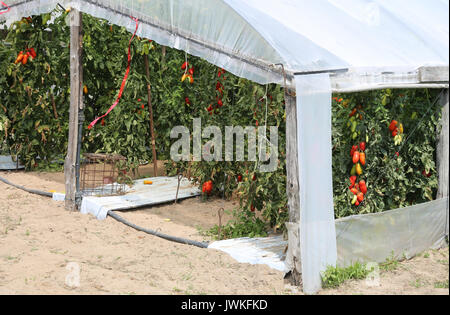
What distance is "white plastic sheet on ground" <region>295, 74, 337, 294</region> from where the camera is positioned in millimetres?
4711

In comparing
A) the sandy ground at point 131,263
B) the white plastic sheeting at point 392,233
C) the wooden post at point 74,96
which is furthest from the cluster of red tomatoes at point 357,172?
the wooden post at point 74,96

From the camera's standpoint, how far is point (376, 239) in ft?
17.2

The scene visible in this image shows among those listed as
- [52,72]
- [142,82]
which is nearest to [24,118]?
[52,72]

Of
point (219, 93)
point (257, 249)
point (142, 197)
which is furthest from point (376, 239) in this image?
point (142, 197)

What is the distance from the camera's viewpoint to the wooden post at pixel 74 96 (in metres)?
7.09

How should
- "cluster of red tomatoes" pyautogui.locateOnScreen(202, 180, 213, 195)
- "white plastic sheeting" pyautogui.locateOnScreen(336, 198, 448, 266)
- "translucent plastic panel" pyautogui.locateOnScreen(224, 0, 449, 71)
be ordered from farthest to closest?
"cluster of red tomatoes" pyautogui.locateOnScreen(202, 180, 213, 195) < "white plastic sheeting" pyautogui.locateOnScreen(336, 198, 448, 266) < "translucent plastic panel" pyautogui.locateOnScreen(224, 0, 449, 71)

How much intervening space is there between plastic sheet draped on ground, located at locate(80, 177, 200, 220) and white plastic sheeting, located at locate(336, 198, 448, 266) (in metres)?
3.00

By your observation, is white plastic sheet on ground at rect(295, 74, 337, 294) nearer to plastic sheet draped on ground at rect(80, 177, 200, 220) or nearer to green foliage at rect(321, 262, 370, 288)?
green foliage at rect(321, 262, 370, 288)

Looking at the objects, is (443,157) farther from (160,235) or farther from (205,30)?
(160,235)

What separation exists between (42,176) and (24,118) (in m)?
0.92

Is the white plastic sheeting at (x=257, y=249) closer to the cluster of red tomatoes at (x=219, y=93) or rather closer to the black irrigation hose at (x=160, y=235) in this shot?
the black irrigation hose at (x=160, y=235)

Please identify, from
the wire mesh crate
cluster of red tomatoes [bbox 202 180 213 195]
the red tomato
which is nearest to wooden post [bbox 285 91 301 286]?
the red tomato

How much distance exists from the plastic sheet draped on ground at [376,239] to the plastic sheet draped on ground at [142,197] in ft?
5.93

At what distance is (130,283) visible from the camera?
192 inches
